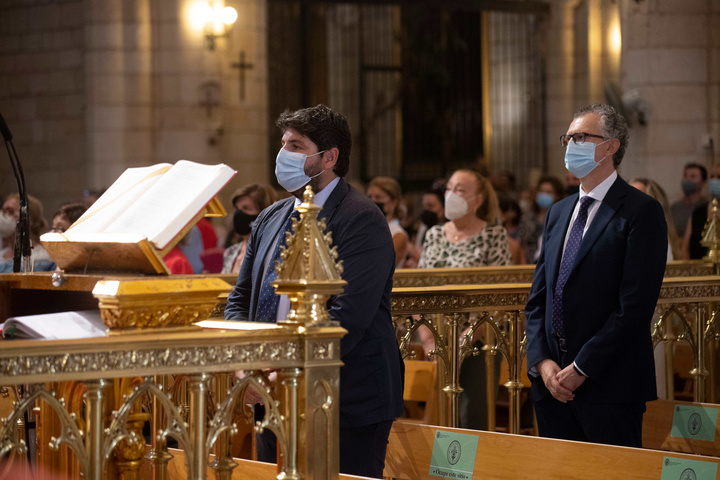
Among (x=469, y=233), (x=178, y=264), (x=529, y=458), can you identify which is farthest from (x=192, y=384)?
(x=469, y=233)

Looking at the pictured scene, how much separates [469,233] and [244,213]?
50.4 inches

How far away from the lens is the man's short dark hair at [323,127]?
2859mm

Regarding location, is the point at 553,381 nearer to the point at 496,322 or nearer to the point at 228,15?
the point at 496,322

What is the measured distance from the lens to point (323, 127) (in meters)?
2.88

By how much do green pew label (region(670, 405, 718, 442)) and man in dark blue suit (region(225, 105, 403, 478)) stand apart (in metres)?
1.42

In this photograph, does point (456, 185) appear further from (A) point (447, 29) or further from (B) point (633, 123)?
(A) point (447, 29)

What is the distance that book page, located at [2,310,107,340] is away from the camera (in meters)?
2.15

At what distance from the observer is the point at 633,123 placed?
1083 cm

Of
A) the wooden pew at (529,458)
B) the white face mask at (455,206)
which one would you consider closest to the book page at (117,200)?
the wooden pew at (529,458)

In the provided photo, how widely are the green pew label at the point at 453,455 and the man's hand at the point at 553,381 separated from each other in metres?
0.37

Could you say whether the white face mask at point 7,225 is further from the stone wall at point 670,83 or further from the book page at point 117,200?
the stone wall at point 670,83

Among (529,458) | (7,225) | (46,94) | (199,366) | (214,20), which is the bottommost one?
(529,458)

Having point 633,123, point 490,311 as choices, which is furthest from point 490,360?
point 633,123

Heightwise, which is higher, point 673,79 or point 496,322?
point 673,79
